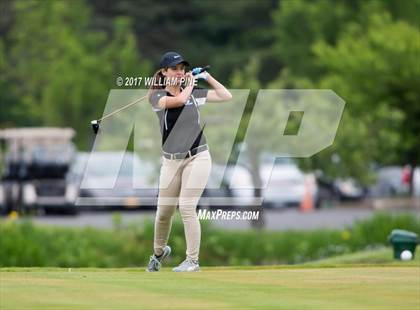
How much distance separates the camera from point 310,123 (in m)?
32.3

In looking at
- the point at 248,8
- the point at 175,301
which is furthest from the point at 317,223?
the point at 248,8

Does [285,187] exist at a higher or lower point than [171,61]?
lower

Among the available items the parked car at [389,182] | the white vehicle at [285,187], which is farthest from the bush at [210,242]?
the parked car at [389,182]

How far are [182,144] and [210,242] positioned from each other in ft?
50.3

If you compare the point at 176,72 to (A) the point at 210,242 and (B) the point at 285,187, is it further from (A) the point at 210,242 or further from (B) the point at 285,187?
(B) the point at 285,187

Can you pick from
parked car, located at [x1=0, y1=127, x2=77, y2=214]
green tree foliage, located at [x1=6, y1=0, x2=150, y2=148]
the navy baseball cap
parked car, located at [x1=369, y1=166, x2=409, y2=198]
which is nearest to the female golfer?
the navy baseball cap

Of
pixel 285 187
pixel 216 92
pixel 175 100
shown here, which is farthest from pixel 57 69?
pixel 175 100

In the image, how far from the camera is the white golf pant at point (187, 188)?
44.7 feet

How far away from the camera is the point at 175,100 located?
43.9 ft

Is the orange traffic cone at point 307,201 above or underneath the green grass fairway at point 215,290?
underneath

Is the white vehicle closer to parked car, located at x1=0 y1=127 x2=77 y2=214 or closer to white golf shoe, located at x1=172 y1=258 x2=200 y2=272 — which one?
parked car, located at x1=0 y1=127 x2=77 y2=214

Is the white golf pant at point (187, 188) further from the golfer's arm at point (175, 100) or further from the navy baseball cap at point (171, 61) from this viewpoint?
the navy baseball cap at point (171, 61)

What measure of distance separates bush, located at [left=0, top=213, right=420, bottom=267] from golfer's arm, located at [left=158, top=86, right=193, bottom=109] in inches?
551

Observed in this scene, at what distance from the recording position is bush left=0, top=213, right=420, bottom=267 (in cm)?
2791
